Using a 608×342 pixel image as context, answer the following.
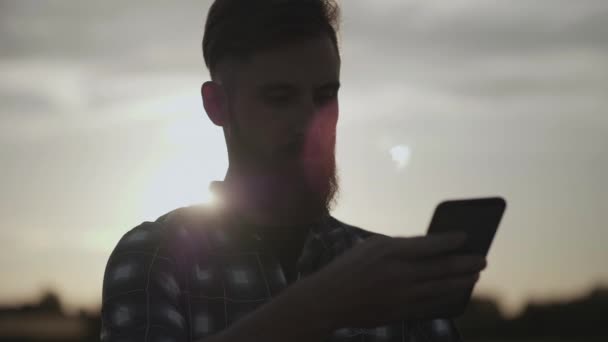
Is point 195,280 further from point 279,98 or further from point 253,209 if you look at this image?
point 279,98

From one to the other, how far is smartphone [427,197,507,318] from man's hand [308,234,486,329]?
0.35 metres

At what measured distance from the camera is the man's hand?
2910mm

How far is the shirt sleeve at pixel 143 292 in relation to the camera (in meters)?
4.15

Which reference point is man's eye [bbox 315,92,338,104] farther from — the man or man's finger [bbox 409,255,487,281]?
man's finger [bbox 409,255,487,281]

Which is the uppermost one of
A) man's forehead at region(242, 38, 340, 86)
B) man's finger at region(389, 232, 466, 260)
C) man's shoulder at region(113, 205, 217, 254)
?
man's forehead at region(242, 38, 340, 86)

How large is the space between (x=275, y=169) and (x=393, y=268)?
2206 mm

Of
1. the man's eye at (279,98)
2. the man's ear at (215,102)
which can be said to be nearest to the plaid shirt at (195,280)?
the man's ear at (215,102)

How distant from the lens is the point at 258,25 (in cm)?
514

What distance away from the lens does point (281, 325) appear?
3148 mm

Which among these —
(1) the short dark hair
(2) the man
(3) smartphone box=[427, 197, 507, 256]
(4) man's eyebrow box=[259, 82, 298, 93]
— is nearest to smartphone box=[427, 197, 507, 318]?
(3) smartphone box=[427, 197, 507, 256]

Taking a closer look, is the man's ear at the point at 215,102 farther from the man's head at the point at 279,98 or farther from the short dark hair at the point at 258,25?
the short dark hair at the point at 258,25

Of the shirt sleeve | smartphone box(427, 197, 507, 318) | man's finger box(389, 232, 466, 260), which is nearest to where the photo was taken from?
man's finger box(389, 232, 466, 260)

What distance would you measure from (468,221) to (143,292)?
176 centimetres

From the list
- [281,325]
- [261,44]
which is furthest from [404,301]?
[261,44]
